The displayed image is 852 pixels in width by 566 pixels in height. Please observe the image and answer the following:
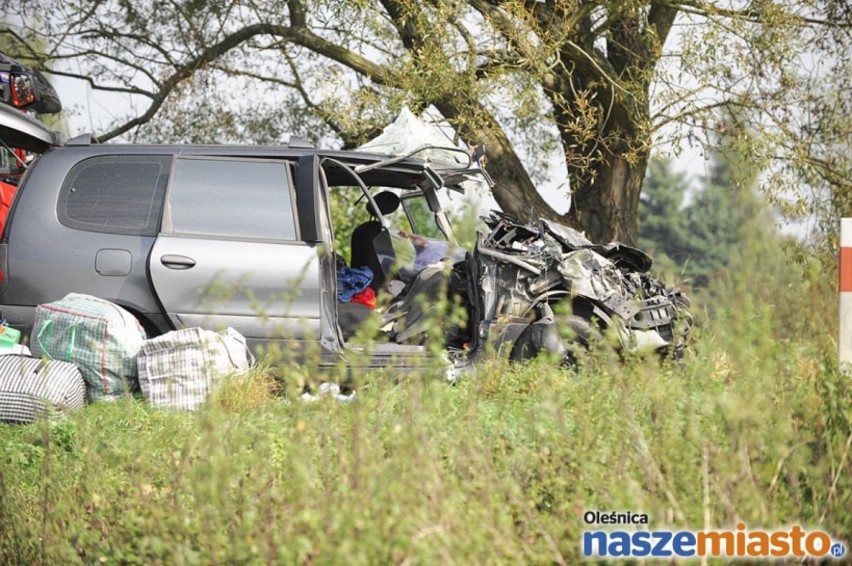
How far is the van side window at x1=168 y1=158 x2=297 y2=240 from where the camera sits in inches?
276

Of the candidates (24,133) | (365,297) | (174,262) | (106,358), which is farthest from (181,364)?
(24,133)

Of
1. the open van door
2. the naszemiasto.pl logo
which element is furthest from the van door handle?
the naszemiasto.pl logo

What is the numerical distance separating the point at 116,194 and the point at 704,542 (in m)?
4.92

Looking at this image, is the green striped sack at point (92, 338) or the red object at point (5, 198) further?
the red object at point (5, 198)

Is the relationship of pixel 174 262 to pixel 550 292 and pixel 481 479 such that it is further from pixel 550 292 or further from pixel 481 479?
pixel 481 479

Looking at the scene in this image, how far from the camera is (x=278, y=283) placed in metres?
6.91

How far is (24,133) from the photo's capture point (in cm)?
689

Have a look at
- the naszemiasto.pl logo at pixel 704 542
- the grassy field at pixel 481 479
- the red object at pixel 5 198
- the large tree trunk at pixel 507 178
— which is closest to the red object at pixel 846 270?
the grassy field at pixel 481 479

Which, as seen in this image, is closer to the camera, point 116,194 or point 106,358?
point 106,358

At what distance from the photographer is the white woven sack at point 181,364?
6.50 meters

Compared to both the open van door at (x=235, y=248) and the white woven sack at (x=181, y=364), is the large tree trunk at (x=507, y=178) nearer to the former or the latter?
the open van door at (x=235, y=248)

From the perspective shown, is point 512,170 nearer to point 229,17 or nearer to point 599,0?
point 599,0

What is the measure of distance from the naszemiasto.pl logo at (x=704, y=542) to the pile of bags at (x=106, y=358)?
3292 mm

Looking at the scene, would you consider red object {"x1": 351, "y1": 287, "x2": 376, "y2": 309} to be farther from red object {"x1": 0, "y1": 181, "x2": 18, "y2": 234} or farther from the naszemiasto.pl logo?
the naszemiasto.pl logo
